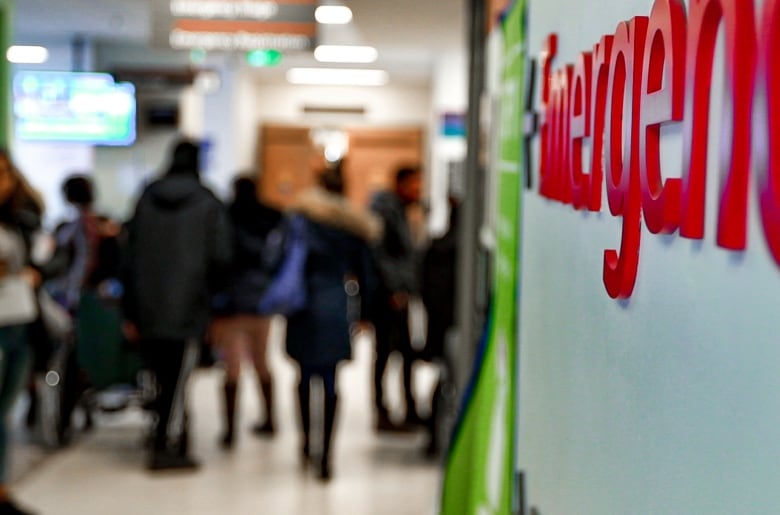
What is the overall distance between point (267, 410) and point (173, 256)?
1616 mm

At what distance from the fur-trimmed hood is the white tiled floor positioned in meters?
1.38

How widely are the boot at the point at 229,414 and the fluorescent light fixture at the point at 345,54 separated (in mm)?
6582

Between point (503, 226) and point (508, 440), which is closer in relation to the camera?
point (508, 440)

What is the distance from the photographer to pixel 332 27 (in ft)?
39.7

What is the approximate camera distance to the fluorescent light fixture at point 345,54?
541 inches

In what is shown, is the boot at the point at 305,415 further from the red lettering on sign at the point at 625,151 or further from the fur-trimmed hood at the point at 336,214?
the red lettering on sign at the point at 625,151

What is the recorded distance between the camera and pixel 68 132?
12.5 metres

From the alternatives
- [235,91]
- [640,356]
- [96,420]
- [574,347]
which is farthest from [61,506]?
[235,91]

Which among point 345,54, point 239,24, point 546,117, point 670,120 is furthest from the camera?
point 345,54

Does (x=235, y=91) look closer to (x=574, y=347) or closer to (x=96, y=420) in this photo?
(x=96, y=420)

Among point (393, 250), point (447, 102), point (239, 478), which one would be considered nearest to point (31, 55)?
point (447, 102)

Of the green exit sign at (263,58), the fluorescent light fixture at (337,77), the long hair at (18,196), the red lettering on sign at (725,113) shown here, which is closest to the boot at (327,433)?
the long hair at (18,196)

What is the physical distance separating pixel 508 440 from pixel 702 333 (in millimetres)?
1692

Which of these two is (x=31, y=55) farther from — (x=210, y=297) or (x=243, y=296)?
(x=210, y=297)
